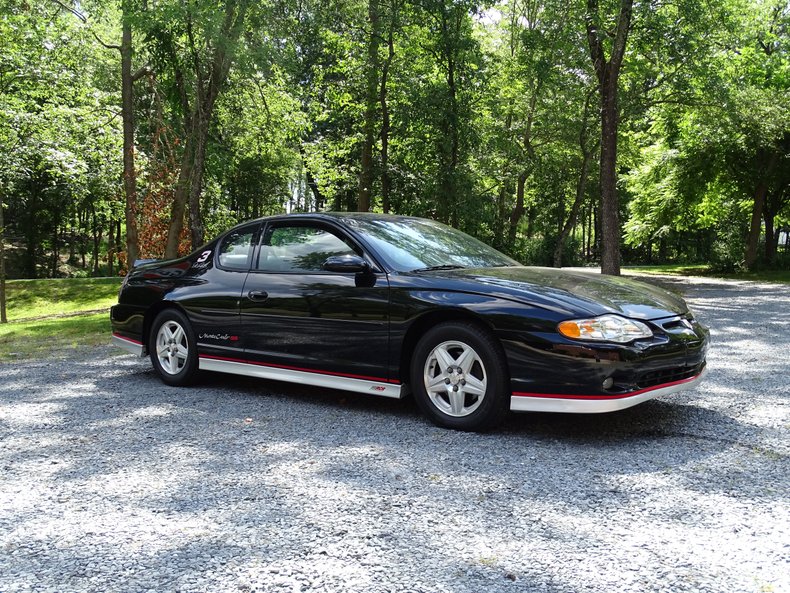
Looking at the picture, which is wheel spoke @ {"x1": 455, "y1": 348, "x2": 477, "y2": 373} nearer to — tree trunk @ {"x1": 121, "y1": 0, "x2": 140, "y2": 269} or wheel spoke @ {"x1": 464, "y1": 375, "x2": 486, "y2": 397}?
wheel spoke @ {"x1": 464, "y1": 375, "x2": 486, "y2": 397}

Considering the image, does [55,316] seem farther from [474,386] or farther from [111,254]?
[474,386]

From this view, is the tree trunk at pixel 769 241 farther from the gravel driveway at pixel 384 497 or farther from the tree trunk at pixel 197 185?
the gravel driveway at pixel 384 497

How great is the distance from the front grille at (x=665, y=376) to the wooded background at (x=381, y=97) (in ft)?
29.9

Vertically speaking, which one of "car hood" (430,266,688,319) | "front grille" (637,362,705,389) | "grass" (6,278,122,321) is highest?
"car hood" (430,266,688,319)

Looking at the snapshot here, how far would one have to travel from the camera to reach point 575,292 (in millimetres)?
4434

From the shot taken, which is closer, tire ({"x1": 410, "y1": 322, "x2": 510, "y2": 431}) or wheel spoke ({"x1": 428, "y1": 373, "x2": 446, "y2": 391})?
tire ({"x1": 410, "y1": 322, "x2": 510, "y2": 431})

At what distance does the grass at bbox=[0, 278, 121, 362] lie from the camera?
10.5 metres

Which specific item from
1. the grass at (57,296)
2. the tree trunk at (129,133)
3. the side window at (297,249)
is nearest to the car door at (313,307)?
the side window at (297,249)

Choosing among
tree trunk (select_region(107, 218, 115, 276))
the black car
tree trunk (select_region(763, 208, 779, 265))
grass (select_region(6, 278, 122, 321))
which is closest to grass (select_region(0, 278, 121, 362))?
grass (select_region(6, 278, 122, 321))

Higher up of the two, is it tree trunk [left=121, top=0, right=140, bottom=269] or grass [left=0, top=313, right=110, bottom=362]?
tree trunk [left=121, top=0, right=140, bottom=269]

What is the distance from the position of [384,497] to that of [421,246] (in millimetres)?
2504

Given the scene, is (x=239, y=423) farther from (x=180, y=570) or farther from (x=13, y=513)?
(x=180, y=570)

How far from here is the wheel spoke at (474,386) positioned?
173 inches

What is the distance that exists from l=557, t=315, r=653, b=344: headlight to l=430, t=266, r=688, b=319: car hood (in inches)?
2.6
